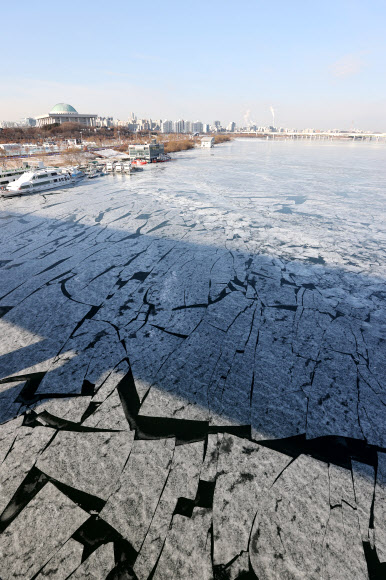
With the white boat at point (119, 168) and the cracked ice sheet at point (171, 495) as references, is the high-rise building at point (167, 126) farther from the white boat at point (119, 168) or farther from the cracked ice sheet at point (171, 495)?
the cracked ice sheet at point (171, 495)

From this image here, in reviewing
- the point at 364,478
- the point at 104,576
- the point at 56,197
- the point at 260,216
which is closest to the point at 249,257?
the point at 260,216

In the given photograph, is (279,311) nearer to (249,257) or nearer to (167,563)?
(249,257)

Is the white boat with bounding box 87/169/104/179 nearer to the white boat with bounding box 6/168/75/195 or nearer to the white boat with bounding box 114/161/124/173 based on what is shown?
the white boat with bounding box 114/161/124/173

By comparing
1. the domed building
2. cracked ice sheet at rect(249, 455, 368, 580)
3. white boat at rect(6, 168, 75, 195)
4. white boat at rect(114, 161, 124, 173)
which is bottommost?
cracked ice sheet at rect(249, 455, 368, 580)

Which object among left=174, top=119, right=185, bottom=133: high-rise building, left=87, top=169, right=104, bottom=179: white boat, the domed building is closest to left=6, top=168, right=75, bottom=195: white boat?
left=87, top=169, right=104, bottom=179: white boat

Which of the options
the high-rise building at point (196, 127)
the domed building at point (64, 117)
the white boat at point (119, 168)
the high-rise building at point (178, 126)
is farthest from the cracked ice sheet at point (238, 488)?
the high-rise building at point (196, 127)

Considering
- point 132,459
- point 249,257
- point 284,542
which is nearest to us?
point 284,542
